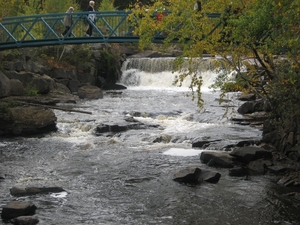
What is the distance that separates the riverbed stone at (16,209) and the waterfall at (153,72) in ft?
91.5

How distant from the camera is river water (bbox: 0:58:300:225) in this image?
13867 mm

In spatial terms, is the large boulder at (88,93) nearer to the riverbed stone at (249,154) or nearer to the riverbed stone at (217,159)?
the riverbed stone at (217,159)

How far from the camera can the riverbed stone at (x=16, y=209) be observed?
1313 centimetres

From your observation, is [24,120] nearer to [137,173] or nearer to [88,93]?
[137,173]

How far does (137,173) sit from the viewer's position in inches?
702

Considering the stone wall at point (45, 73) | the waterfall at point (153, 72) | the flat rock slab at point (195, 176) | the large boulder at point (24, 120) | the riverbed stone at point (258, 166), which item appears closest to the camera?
the flat rock slab at point (195, 176)

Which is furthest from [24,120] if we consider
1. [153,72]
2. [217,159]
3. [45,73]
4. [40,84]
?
[153,72]

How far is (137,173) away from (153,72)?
25.6 metres

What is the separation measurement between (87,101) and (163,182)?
17.6 m

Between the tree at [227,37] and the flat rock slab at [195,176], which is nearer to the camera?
the flat rock slab at [195,176]

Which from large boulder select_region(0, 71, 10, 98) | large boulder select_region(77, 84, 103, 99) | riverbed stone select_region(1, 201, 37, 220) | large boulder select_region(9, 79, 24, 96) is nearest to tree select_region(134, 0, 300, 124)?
riverbed stone select_region(1, 201, 37, 220)

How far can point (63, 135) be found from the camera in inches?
939

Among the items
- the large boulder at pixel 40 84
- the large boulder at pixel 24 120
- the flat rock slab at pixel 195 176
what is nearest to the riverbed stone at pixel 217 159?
the flat rock slab at pixel 195 176

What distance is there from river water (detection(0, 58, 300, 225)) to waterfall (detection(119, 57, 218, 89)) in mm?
10283
